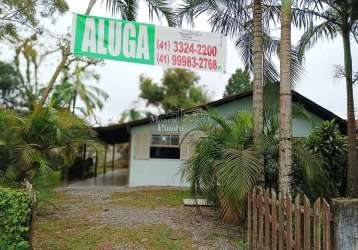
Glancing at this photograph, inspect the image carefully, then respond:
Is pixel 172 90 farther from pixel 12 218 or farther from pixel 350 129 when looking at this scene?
pixel 12 218

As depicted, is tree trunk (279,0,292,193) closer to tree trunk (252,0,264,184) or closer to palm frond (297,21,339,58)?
tree trunk (252,0,264,184)

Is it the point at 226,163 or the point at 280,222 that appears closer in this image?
the point at 280,222

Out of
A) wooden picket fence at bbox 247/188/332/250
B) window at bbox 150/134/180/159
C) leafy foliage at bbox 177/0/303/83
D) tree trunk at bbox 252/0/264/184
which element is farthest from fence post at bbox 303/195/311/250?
window at bbox 150/134/180/159

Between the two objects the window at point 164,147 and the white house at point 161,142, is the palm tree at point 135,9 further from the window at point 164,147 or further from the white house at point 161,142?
the window at point 164,147

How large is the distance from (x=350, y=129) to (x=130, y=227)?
6.12 meters

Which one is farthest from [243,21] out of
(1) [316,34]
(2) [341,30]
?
(2) [341,30]

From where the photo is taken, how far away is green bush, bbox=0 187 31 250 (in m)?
3.98

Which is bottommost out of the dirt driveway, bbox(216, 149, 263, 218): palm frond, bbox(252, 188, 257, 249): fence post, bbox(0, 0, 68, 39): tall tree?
the dirt driveway

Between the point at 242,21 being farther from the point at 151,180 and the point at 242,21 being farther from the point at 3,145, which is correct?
the point at 151,180

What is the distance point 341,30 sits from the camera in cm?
925

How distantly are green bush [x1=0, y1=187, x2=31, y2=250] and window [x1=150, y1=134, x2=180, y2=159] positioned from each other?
963cm

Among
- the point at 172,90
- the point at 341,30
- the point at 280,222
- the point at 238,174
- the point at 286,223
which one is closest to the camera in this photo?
the point at 286,223

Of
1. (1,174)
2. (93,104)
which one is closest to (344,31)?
(1,174)

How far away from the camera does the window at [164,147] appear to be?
13.7 m
